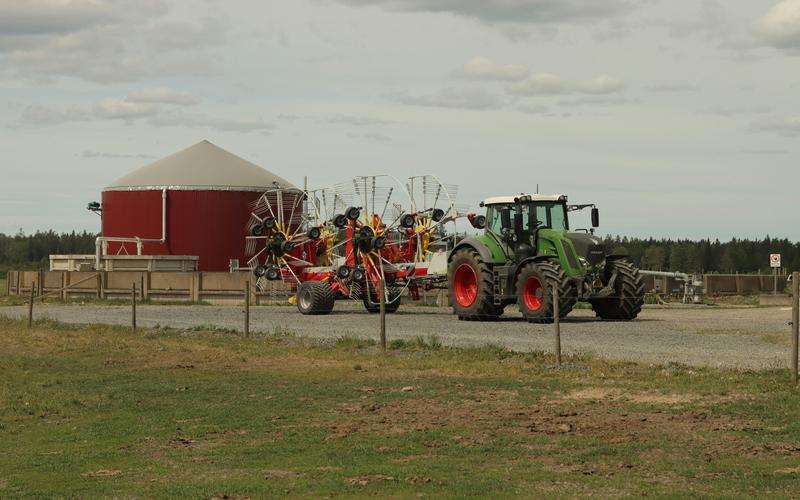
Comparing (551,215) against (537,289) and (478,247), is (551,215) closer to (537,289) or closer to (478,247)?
(478,247)

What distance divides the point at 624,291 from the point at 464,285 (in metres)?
4.75

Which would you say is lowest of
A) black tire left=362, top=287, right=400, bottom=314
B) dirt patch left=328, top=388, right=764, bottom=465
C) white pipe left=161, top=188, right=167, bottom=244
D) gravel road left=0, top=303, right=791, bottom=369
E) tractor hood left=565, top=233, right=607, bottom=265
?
dirt patch left=328, top=388, right=764, bottom=465

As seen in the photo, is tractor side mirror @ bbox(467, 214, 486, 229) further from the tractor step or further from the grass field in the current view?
the grass field

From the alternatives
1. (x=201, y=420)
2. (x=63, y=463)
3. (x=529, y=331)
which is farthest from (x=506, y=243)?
(x=63, y=463)

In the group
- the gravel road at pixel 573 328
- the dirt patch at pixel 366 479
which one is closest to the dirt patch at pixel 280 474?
the dirt patch at pixel 366 479

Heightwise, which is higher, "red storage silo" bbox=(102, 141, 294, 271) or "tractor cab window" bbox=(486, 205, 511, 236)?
"red storage silo" bbox=(102, 141, 294, 271)

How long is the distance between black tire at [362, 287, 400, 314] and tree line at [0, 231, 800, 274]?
9791 cm

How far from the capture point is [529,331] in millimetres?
30438

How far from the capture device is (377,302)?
139 feet

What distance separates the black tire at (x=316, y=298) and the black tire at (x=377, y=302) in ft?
4.15

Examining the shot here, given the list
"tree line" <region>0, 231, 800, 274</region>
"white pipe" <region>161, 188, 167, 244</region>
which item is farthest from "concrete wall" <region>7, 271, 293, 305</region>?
"tree line" <region>0, 231, 800, 274</region>

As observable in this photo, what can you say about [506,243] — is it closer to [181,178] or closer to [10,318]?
[10,318]

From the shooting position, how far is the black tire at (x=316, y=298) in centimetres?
4097

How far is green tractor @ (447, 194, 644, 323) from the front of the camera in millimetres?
33469
